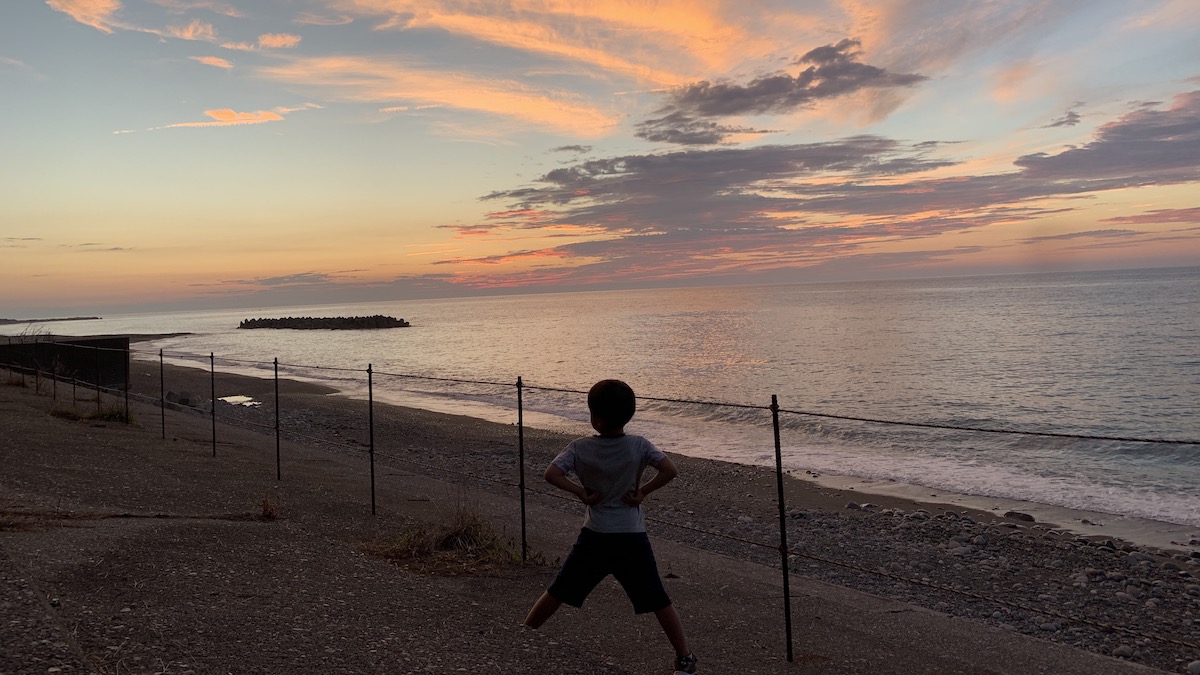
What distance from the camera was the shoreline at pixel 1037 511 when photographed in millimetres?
11648

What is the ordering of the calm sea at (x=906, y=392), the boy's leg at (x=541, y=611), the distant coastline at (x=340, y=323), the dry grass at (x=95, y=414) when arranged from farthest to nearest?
the distant coastline at (x=340, y=323), the calm sea at (x=906, y=392), the dry grass at (x=95, y=414), the boy's leg at (x=541, y=611)

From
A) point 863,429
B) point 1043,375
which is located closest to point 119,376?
point 863,429

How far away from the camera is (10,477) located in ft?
30.4

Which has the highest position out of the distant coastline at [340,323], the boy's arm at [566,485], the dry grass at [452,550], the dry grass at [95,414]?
the boy's arm at [566,485]

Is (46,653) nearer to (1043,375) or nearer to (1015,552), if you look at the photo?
(1015,552)

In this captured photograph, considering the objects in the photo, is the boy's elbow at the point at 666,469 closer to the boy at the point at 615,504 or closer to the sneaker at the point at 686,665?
the boy at the point at 615,504

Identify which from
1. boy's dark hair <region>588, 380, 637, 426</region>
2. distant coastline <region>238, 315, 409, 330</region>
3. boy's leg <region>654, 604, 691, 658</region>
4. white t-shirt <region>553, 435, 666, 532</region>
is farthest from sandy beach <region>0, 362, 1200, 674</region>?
distant coastline <region>238, 315, 409, 330</region>

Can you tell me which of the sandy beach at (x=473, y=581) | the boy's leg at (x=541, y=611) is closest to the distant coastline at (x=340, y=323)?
the sandy beach at (x=473, y=581)

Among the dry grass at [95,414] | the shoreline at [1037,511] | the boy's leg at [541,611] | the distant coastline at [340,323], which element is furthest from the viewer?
the distant coastline at [340,323]

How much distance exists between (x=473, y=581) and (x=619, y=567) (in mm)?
2614

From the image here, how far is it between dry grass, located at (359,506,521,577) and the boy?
269 cm

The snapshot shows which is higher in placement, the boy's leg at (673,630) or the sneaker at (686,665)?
the boy's leg at (673,630)

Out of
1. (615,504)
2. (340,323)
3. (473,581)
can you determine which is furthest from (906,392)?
(340,323)

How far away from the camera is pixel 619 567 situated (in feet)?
14.4
